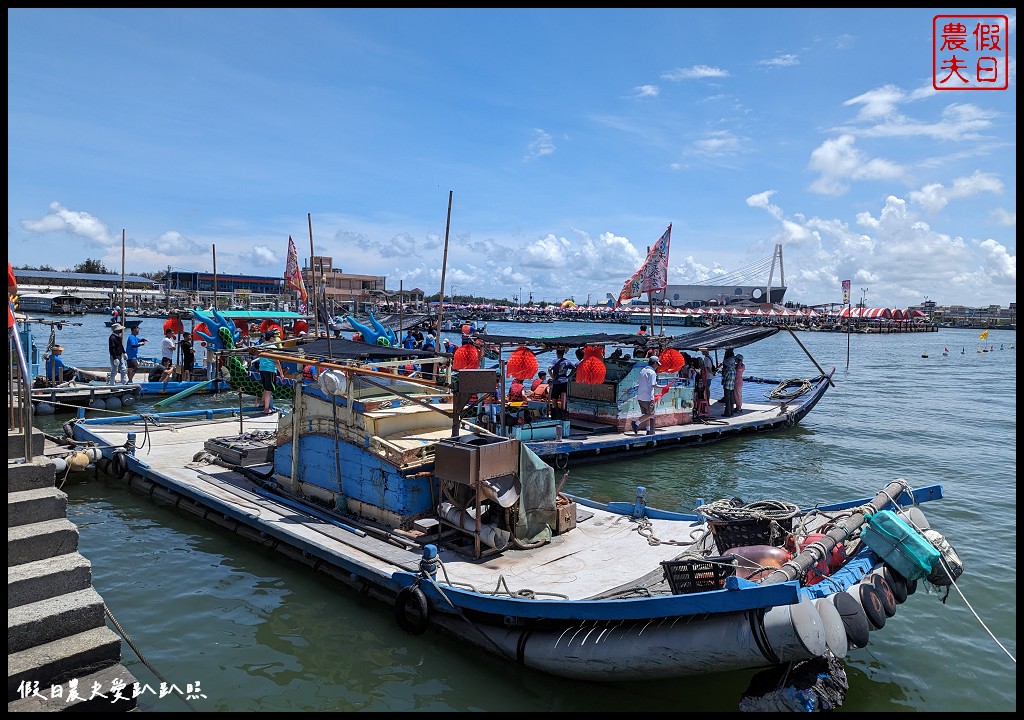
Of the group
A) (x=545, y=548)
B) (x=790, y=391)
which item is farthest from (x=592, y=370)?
(x=790, y=391)

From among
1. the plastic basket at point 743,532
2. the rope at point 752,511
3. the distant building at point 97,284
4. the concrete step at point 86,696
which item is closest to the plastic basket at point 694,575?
the plastic basket at point 743,532

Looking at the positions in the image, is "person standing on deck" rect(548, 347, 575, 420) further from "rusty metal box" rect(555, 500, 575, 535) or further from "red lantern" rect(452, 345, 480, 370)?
"rusty metal box" rect(555, 500, 575, 535)

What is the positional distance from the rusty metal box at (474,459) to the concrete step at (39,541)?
3670 millimetres

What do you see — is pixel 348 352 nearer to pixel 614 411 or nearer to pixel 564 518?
pixel 564 518

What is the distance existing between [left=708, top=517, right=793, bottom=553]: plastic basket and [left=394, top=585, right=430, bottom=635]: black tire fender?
10.8ft

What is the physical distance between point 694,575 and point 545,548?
2.54 m

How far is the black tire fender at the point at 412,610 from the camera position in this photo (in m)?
7.04

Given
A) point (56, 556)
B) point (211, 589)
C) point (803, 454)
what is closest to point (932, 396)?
point (803, 454)

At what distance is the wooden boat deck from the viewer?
7172 mm

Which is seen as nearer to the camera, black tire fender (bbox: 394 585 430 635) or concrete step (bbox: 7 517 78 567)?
concrete step (bbox: 7 517 78 567)

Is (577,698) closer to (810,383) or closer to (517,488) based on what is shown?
(517,488)

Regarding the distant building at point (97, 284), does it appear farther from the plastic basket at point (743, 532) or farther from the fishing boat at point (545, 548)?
the plastic basket at point (743, 532)

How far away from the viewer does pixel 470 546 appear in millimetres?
8094

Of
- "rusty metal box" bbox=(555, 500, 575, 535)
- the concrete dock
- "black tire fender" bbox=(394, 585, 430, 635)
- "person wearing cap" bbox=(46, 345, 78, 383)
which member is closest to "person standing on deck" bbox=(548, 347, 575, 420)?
"rusty metal box" bbox=(555, 500, 575, 535)
